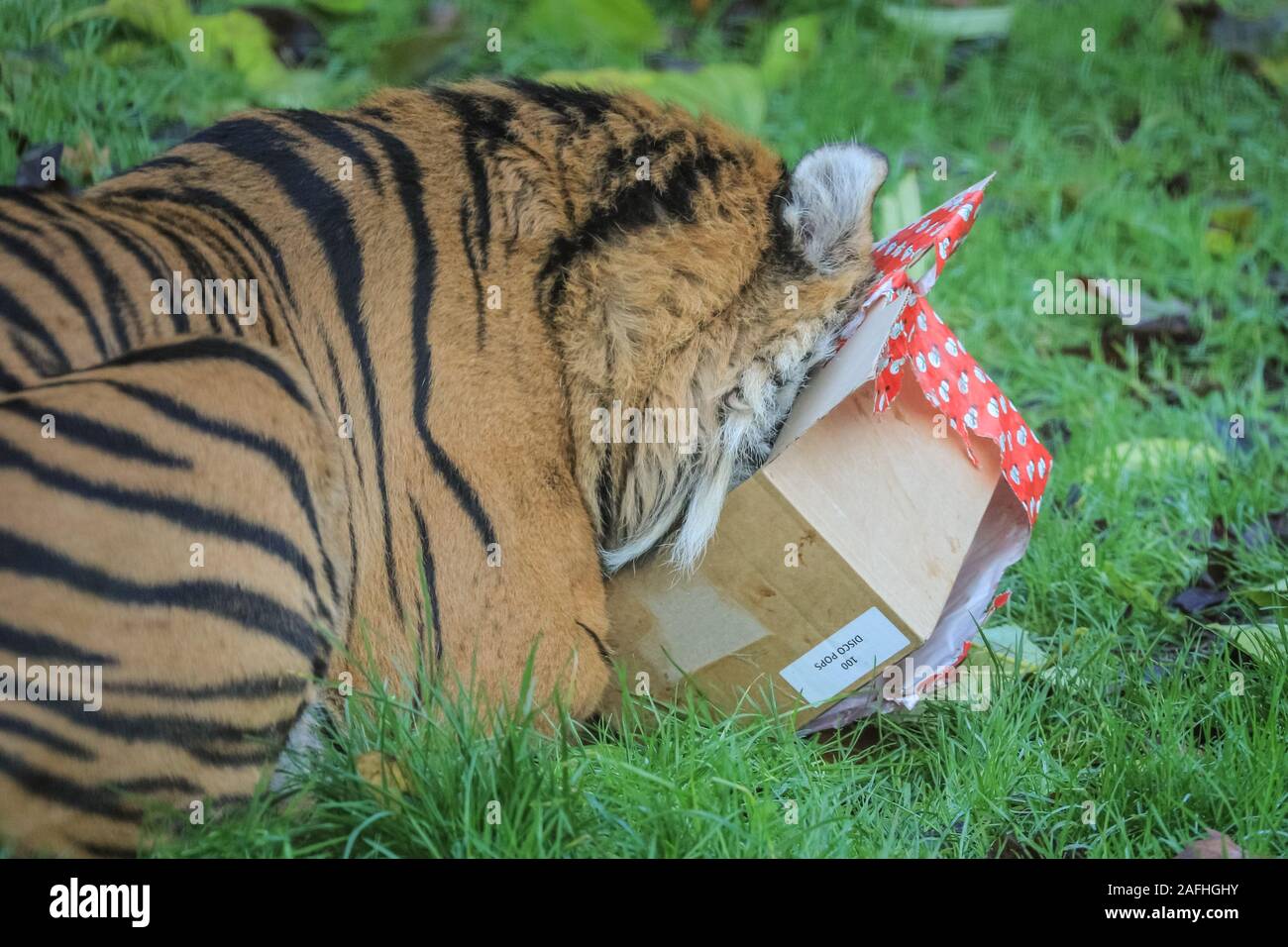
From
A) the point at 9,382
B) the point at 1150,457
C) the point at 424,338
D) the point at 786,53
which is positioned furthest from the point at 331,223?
the point at 786,53

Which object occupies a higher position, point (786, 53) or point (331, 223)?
point (786, 53)

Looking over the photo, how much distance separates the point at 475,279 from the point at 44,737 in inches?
44.0

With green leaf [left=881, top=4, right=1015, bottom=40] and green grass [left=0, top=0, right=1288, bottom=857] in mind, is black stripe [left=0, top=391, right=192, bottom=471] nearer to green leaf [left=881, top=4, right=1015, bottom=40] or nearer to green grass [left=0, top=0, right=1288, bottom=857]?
green grass [left=0, top=0, right=1288, bottom=857]

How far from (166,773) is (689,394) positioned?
119 centimetres

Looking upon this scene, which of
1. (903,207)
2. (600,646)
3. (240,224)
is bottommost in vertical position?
(600,646)

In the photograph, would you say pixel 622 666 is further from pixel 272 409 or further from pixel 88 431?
pixel 88 431

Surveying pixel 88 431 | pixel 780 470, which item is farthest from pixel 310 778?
pixel 780 470

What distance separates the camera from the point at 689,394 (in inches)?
109

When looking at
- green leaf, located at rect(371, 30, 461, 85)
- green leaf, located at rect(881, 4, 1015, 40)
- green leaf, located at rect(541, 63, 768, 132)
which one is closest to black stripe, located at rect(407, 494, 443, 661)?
green leaf, located at rect(541, 63, 768, 132)

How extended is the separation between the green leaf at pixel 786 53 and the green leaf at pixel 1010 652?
2.98 metres

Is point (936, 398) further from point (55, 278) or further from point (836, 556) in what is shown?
point (55, 278)

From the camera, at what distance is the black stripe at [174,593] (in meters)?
2.11

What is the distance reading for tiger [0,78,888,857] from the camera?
2.17 m

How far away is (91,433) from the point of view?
7.19 ft
